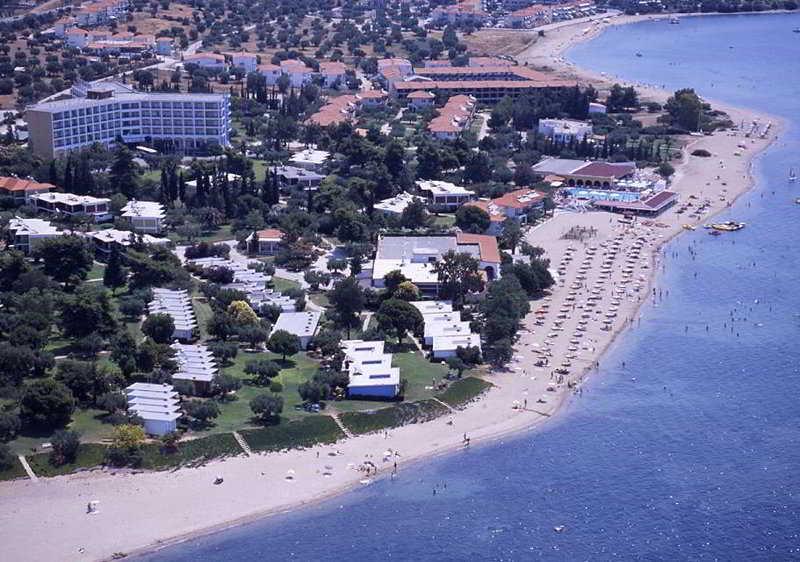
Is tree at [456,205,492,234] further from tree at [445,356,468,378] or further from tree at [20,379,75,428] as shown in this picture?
tree at [20,379,75,428]

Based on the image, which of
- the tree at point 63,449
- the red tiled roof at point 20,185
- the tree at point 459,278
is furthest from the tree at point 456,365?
the red tiled roof at point 20,185

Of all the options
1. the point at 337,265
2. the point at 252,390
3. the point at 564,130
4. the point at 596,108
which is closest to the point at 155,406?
the point at 252,390

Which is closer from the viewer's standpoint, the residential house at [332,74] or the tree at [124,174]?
the tree at [124,174]

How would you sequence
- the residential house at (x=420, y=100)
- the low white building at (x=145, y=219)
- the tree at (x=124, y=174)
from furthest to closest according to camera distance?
the residential house at (x=420, y=100), the tree at (x=124, y=174), the low white building at (x=145, y=219)

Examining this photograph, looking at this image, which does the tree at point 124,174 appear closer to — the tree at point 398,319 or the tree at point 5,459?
the tree at point 398,319

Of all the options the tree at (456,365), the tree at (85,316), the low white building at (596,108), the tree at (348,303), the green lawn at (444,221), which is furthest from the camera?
the low white building at (596,108)

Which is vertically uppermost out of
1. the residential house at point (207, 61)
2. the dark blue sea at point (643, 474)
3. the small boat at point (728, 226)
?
the dark blue sea at point (643, 474)

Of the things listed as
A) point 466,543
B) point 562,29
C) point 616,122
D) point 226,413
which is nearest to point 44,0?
point 562,29
